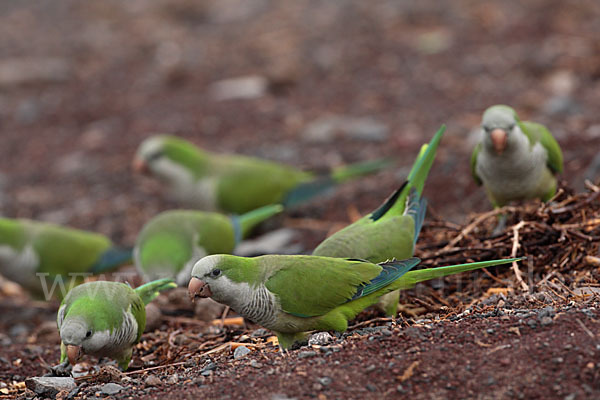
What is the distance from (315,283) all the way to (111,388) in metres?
1.02

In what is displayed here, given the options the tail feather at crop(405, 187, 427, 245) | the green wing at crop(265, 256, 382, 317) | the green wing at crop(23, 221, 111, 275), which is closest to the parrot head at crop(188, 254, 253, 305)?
the green wing at crop(265, 256, 382, 317)

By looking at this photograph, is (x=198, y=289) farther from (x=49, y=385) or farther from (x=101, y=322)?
(x=49, y=385)

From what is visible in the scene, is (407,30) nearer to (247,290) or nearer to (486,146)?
(486,146)

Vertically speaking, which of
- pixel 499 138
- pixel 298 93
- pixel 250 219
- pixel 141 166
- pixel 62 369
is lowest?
pixel 250 219

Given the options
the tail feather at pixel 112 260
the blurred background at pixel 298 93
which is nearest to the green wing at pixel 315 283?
the blurred background at pixel 298 93

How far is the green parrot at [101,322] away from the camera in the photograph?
3.70 metres

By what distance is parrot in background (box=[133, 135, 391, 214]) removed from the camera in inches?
281

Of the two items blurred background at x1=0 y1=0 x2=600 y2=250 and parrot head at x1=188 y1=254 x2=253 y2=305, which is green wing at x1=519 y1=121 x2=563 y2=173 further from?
parrot head at x1=188 y1=254 x2=253 y2=305

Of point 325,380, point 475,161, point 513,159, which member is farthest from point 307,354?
point 475,161

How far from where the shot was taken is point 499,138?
444 centimetres

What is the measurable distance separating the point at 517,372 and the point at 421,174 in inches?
75.3

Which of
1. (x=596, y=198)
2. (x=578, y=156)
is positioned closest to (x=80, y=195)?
(x=578, y=156)

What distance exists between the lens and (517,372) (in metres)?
2.79

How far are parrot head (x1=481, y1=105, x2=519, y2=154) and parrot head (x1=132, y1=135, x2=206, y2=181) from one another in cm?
337
